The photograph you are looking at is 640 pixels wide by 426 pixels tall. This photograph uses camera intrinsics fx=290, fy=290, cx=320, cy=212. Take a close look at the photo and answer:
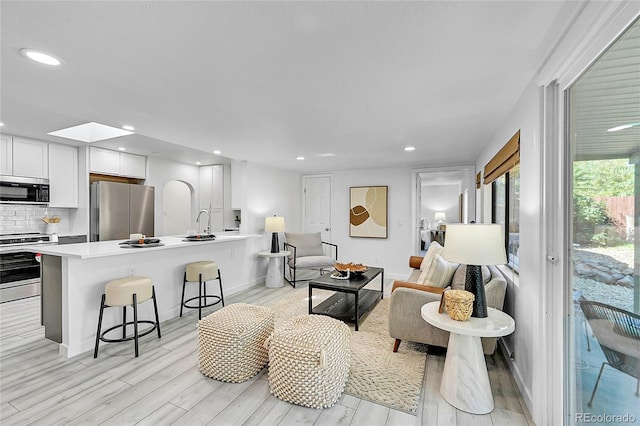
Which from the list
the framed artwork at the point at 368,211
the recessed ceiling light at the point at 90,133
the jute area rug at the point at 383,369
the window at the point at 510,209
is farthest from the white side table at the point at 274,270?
the window at the point at 510,209

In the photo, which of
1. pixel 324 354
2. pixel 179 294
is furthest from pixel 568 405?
pixel 179 294

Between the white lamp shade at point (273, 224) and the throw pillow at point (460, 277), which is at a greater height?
the white lamp shade at point (273, 224)

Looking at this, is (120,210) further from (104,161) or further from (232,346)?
(232,346)

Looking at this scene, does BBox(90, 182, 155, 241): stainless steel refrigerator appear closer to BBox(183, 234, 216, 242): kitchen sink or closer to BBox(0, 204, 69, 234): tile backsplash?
BBox(0, 204, 69, 234): tile backsplash

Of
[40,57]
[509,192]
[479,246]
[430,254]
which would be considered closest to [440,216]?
[430,254]

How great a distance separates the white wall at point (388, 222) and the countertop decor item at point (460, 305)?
3842 mm

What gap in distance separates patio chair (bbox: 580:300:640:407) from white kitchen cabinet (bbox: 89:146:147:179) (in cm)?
611

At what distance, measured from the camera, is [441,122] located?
292 cm

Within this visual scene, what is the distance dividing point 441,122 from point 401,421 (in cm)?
258

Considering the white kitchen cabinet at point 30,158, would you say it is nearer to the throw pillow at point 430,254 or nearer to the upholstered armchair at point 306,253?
the upholstered armchair at point 306,253

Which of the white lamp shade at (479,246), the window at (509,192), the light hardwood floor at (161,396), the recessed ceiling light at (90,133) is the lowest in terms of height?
the light hardwood floor at (161,396)

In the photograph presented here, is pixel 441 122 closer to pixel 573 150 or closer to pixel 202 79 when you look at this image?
pixel 573 150

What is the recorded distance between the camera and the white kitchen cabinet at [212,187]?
6.30 metres

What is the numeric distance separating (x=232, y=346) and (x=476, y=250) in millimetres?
1887
